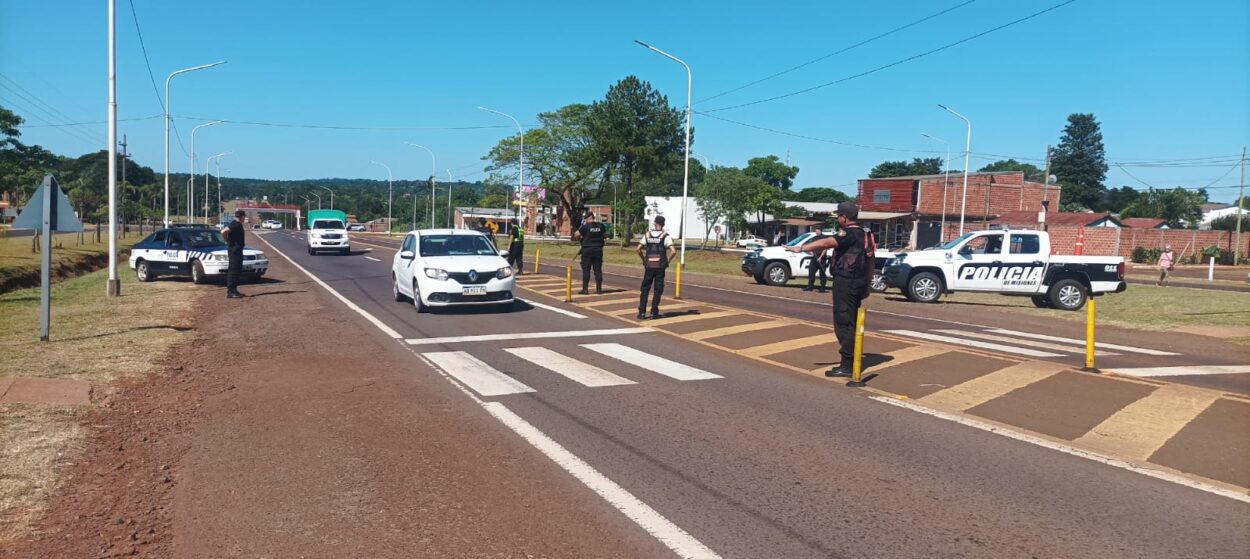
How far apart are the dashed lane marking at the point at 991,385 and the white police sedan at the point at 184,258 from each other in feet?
58.9

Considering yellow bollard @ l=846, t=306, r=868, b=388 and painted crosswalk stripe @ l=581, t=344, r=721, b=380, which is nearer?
yellow bollard @ l=846, t=306, r=868, b=388

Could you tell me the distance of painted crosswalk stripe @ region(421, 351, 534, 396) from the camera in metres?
8.55

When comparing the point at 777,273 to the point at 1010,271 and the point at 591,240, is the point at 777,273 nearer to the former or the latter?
the point at 1010,271

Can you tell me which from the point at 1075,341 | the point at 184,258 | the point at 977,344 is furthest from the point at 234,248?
the point at 1075,341

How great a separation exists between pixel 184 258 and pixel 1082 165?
122882 millimetres

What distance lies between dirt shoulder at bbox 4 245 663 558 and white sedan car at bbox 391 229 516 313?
503 centimetres

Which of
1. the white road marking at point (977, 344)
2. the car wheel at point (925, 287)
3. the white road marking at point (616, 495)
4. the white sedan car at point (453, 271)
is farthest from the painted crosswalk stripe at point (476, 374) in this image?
the car wheel at point (925, 287)

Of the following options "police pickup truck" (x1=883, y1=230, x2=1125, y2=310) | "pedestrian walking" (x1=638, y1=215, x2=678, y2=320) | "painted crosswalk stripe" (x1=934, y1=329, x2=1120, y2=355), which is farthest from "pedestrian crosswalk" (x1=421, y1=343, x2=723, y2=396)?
"police pickup truck" (x1=883, y1=230, x2=1125, y2=310)

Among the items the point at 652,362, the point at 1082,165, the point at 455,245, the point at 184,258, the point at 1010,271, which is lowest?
the point at 652,362

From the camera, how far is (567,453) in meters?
6.19

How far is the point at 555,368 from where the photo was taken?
9820mm

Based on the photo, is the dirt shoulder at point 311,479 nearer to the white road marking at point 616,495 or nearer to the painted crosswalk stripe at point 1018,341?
the white road marking at point 616,495

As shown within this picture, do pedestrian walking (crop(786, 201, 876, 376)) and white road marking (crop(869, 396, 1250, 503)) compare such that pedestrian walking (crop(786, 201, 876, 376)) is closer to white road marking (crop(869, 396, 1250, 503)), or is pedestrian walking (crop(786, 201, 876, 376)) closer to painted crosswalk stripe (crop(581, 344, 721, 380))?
white road marking (crop(869, 396, 1250, 503))

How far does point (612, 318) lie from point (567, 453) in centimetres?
872
